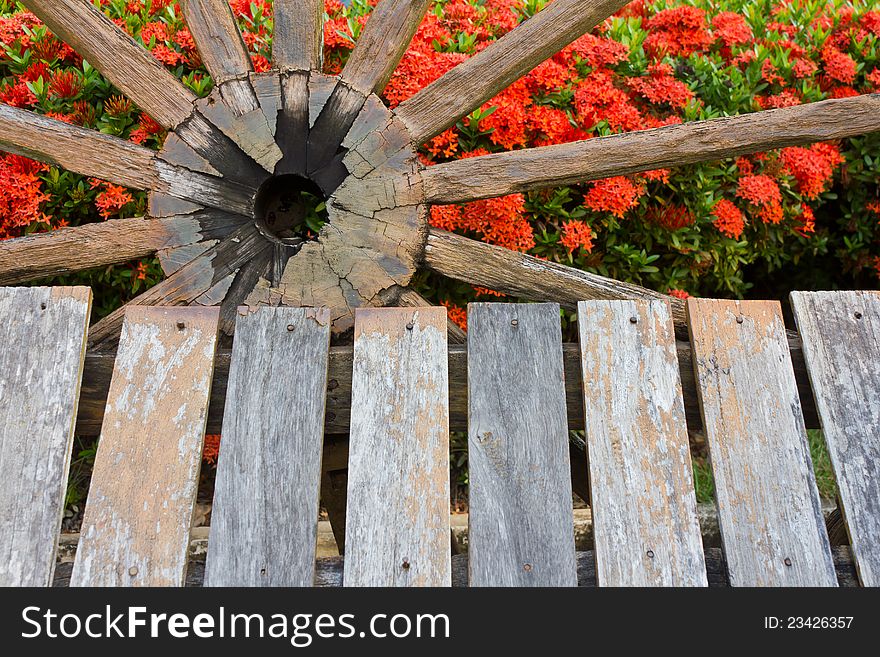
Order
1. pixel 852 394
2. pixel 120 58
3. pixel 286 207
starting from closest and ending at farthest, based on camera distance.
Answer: pixel 852 394, pixel 120 58, pixel 286 207

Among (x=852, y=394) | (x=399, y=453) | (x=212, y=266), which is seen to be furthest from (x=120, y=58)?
(x=852, y=394)

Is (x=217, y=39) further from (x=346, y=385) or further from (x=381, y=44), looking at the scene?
(x=346, y=385)

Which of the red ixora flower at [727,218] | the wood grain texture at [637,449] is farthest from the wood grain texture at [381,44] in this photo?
the red ixora flower at [727,218]

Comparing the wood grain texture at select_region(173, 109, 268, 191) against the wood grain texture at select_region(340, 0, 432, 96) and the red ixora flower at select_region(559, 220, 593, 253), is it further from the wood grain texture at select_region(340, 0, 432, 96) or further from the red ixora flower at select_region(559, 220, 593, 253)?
the red ixora flower at select_region(559, 220, 593, 253)

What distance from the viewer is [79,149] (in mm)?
2111

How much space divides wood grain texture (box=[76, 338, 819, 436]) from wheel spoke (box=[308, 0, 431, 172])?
0.64 m

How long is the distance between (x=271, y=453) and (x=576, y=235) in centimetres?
162

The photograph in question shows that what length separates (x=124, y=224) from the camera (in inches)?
82.6

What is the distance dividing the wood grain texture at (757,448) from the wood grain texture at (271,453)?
31.8 inches

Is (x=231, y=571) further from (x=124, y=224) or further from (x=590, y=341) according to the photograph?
(x=124, y=224)

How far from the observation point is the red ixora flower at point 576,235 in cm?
279
